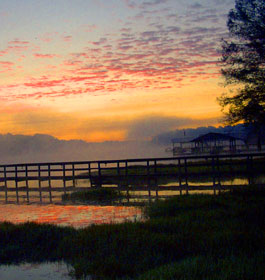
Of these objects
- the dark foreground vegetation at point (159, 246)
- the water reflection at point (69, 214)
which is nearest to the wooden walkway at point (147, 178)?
the water reflection at point (69, 214)

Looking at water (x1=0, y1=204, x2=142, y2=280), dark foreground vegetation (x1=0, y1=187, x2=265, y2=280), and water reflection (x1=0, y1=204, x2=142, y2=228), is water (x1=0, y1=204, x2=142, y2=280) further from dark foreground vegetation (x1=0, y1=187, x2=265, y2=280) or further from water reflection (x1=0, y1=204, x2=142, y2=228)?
dark foreground vegetation (x1=0, y1=187, x2=265, y2=280)

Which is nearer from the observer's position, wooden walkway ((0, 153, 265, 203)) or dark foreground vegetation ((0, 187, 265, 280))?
dark foreground vegetation ((0, 187, 265, 280))

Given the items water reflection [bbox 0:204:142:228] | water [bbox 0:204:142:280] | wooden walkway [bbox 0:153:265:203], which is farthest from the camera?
wooden walkway [bbox 0:153:265:203]

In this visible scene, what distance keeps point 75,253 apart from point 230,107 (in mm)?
18895

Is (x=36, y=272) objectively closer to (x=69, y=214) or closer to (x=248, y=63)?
(x=69, y=214)

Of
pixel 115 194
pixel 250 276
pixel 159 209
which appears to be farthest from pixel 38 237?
pixel 115 194

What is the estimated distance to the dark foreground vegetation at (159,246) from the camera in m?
6.75

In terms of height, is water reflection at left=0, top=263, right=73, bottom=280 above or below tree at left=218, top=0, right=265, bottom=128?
below

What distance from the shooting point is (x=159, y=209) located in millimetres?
13500

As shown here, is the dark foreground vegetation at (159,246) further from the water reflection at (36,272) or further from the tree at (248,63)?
the tree at (248,63)

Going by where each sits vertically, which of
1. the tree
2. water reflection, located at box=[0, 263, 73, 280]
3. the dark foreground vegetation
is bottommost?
water reflection, located at box=[0, 263, 73, 280]

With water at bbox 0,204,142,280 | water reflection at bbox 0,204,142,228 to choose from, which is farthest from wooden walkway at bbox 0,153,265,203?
water at bbox 0,204,142,280

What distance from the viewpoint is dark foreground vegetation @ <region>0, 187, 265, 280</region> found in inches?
266

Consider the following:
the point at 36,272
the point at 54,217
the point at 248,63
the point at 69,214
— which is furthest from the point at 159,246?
the point at 248,63
